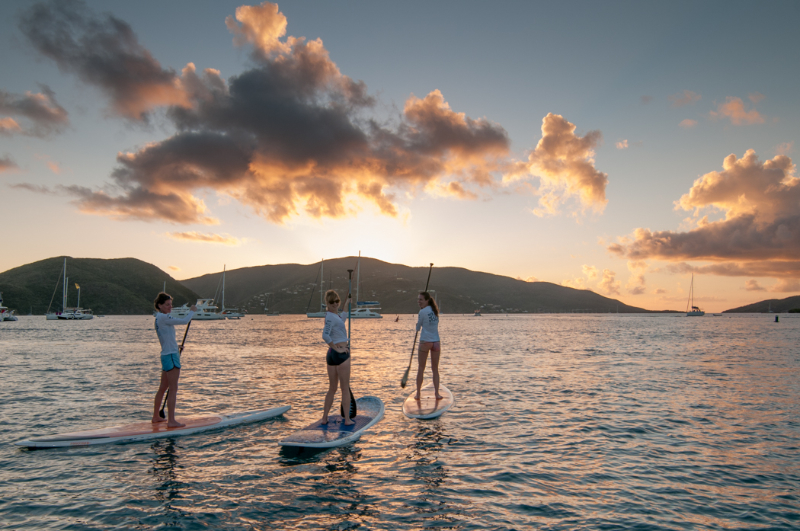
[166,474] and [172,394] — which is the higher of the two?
[172,394]

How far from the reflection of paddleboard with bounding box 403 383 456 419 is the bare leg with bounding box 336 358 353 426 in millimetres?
2462

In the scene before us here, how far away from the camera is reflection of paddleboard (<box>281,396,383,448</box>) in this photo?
967 cm

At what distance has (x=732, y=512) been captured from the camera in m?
7.01

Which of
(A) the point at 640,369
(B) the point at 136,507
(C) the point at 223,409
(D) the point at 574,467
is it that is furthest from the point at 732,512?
(A) the point at 640,369

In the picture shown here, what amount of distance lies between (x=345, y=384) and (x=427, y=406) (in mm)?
4286

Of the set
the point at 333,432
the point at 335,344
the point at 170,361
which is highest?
the point at 335,344

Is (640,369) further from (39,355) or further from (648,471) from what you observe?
(39,355)

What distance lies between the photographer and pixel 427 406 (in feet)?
45.4

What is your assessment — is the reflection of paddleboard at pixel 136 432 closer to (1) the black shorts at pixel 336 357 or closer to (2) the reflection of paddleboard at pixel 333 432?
(2) the reflection of paddleboard at pixel 333 432

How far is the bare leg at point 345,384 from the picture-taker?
10.5 m

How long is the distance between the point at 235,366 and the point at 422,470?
2209 centimetres

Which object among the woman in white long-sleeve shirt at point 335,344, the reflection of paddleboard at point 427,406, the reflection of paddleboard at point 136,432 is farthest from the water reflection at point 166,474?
the reflection of paddleboard at point 427,406

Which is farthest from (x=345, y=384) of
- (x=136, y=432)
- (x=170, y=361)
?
(x=136, y=432)

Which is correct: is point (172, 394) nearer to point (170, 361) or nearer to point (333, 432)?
point (170, 361)
